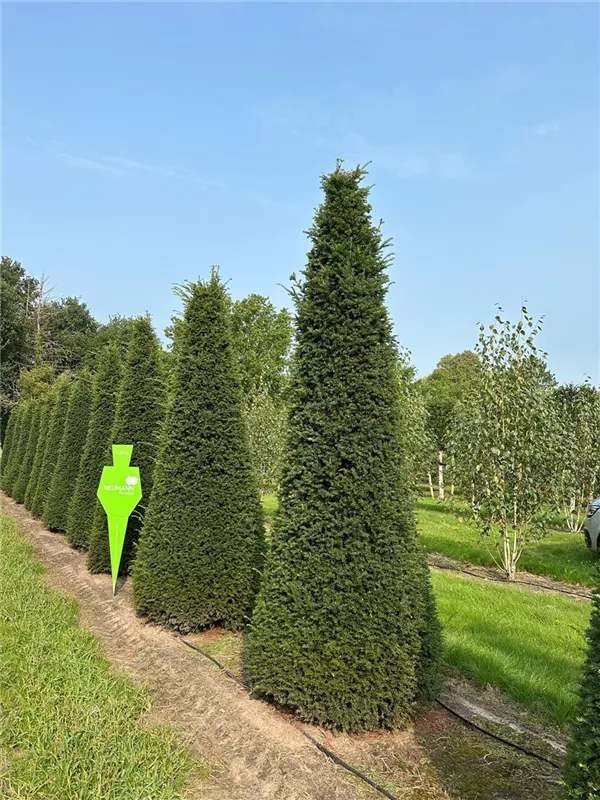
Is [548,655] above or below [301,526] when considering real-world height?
below

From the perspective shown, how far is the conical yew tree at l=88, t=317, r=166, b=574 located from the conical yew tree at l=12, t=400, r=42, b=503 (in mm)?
12146

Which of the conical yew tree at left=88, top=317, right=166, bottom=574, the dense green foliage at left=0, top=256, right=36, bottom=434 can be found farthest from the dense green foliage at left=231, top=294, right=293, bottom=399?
the conical yew tree at left=88, top=317, right=166, bottom=574

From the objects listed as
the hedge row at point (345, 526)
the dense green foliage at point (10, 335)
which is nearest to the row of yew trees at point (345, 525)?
Result: the hedge row at point (345, 526)

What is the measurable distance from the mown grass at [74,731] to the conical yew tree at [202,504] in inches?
37.1

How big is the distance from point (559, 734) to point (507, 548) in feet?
21.7

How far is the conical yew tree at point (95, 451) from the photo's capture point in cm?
1069

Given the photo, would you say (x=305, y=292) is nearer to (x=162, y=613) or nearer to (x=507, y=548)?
(x=162, y=613)

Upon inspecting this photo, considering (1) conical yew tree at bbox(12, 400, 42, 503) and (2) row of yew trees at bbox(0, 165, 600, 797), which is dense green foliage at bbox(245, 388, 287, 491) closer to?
(1) conical yew tree at bbox(12, 400, 42, 503)

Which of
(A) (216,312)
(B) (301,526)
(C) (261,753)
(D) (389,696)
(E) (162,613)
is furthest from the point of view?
(A) (216,312)

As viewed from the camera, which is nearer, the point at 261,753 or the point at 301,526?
the point at 261,753

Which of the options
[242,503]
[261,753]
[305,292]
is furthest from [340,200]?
[261,753]

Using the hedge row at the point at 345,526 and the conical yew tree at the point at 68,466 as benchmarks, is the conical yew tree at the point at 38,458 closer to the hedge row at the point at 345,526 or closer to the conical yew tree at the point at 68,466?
the conical yew tree at the point at 68,466

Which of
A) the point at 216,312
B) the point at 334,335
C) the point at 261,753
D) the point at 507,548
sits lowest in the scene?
the point at 261,753

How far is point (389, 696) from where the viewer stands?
3875 mm
